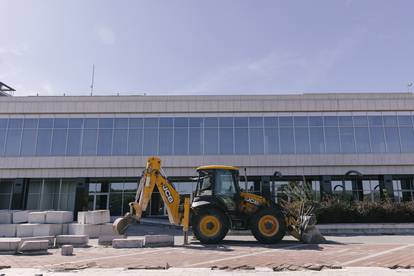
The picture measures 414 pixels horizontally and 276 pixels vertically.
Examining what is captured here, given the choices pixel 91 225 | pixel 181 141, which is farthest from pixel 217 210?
pixel 181 141

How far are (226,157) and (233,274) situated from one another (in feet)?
67.1

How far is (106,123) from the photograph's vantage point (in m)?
28.4

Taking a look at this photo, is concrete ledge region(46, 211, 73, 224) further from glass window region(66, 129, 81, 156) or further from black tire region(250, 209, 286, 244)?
glass window region(66, 129, 81, 156)

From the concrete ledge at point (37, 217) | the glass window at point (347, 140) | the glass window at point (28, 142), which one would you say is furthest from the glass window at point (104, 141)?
the glass window at point (347, 140)

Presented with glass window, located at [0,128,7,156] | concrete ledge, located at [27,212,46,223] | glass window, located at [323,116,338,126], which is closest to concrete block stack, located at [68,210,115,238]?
concrete ledge, located at [27,212,46,223]

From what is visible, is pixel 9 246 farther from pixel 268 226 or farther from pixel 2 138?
pixel 2 138

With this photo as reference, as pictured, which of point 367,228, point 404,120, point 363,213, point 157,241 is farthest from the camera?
point 404,120

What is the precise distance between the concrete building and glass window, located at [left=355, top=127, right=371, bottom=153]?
87 mm

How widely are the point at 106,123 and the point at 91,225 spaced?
1391 centimetres

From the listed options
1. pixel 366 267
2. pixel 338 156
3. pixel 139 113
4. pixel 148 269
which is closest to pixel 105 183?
pixel 139 113

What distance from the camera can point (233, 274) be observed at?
693cm

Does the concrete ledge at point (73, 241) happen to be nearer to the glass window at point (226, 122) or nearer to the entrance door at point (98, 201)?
the entrance door at point (98, 201)

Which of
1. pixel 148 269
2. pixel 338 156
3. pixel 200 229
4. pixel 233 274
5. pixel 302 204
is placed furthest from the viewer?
pixel 338 156

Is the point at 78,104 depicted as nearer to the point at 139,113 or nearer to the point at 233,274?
the point at 139,113
